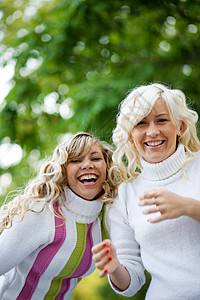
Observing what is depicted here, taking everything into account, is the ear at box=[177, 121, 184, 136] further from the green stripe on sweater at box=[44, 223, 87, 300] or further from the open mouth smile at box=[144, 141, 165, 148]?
the green stripe on sweater at box=[44, 223, 87, 300]

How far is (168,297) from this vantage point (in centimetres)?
160

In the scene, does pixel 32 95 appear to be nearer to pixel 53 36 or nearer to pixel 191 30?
pixel 53 36

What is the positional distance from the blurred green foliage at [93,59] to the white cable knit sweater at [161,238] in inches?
51.1

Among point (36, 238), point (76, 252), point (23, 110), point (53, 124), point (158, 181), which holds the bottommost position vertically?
point (53, 124)

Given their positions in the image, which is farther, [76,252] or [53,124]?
[53,124]

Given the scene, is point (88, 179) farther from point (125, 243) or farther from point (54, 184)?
point (125, 243)

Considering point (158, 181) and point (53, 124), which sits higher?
point (158, 181)

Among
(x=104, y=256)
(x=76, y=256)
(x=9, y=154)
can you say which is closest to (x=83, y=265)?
(x=76, y=256)

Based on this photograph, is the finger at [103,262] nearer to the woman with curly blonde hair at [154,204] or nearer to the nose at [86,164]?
the woman with curly blonde hair at [154,204]

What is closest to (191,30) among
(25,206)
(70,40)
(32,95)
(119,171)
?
(70,40)

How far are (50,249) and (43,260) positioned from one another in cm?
6

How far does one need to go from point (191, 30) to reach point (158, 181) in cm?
285

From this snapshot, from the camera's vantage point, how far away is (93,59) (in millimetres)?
4141

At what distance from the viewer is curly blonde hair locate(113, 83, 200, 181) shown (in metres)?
1.76
